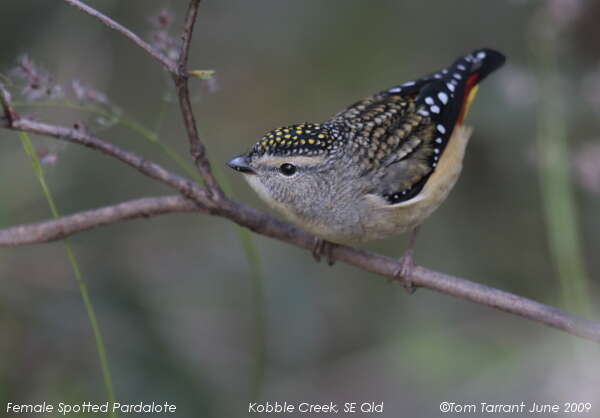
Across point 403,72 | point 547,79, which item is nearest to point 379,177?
point 547,79

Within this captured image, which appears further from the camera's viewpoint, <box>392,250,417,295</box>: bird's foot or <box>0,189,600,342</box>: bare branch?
<box>392,250,417,295</box>: bird's foot

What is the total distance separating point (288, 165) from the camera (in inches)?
134

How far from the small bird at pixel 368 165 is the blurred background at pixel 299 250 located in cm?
42

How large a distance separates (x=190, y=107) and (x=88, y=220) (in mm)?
746

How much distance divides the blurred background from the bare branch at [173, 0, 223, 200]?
0.64 ft

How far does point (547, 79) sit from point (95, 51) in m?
2.88

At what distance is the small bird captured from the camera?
3400 mm

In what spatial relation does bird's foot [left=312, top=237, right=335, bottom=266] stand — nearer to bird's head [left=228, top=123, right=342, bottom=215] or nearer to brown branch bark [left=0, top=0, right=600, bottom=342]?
bird's head [left=228, top=123, right=342, bottom=215]

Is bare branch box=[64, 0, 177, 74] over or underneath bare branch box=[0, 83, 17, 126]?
over

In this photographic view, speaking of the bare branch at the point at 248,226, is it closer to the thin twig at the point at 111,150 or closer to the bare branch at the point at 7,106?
the thin twig at the point at 111,150

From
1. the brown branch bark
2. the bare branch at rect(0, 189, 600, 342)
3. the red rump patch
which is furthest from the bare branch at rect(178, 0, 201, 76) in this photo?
the red rump patch

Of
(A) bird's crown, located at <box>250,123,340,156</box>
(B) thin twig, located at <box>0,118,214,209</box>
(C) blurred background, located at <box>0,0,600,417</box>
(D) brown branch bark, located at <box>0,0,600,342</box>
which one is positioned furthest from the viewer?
(C) blurred background, located at <box>0,0,600,417</box>

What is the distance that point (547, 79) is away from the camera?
177 inches

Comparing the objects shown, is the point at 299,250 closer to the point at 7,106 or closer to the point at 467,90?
the point at 467,90
